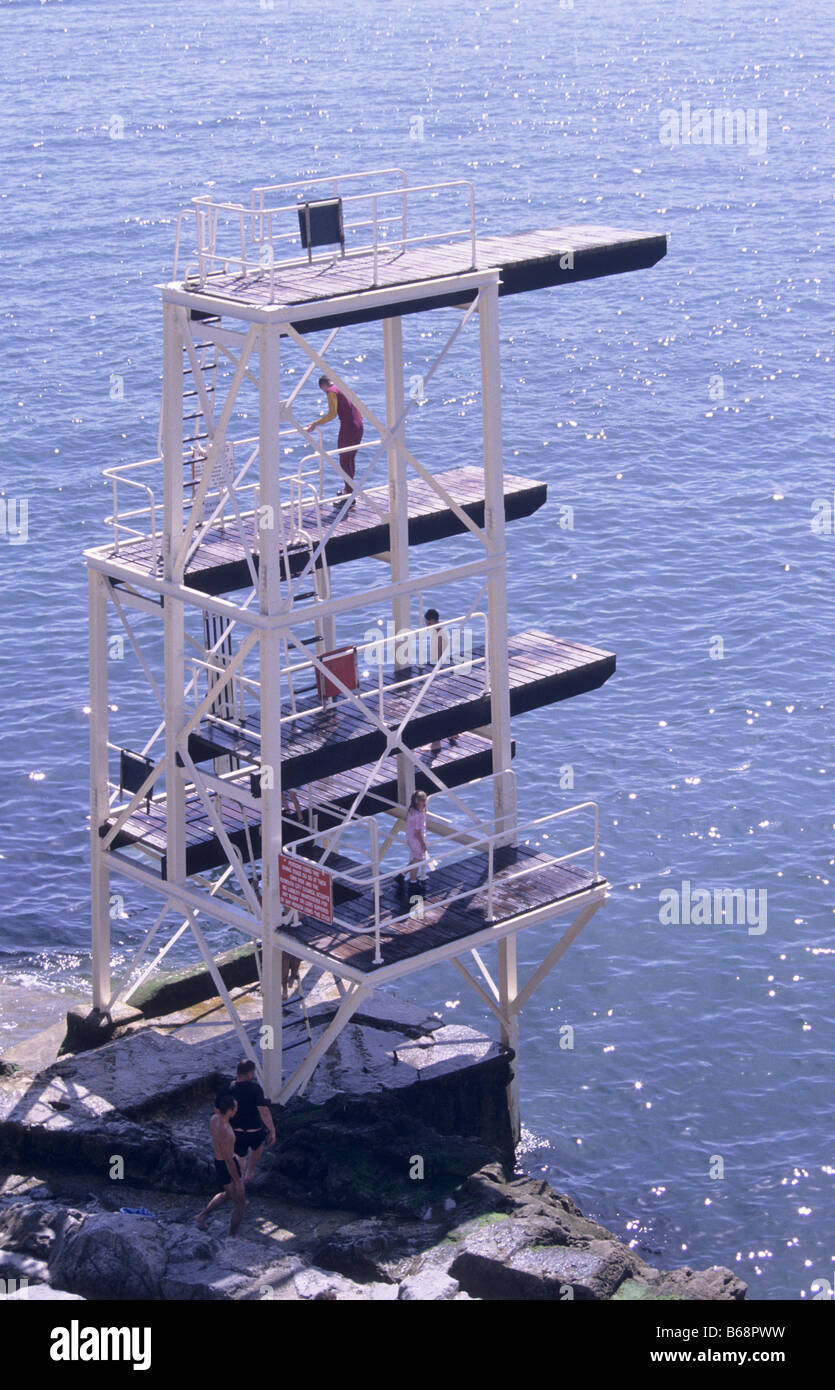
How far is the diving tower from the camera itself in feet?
86.6

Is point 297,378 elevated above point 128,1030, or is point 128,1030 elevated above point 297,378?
point 297,378

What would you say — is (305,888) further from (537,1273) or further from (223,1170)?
(537,1273)

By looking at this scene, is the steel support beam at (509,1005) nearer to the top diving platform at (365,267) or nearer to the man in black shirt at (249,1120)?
the man in black shirt at (249,1120)

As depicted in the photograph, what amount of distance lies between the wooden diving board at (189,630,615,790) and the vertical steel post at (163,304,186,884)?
1.54 feet

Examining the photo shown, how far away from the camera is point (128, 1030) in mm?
30672

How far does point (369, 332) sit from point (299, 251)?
627cm

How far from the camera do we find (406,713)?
28.7m

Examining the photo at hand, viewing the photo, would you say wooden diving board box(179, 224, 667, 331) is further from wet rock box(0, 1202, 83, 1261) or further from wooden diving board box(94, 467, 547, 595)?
wet rock box(0, 1202, 83, 1261)

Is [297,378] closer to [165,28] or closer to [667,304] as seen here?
[667,304]

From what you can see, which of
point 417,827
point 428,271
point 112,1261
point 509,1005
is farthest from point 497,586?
point 112,1261

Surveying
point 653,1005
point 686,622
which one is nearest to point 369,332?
point 686,622

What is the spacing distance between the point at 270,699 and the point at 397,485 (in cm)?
478

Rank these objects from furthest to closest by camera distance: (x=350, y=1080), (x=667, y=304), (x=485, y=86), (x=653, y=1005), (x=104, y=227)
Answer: (x=485, y=86)
(x=104, y=227)
(x=667, y=304)
(x=653, y=1005)
(x=350, y=1080)

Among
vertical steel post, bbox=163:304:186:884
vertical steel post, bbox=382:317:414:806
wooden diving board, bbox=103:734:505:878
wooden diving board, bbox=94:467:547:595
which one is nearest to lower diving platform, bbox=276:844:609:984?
wooden diving board, bbox=103:734:505:878
